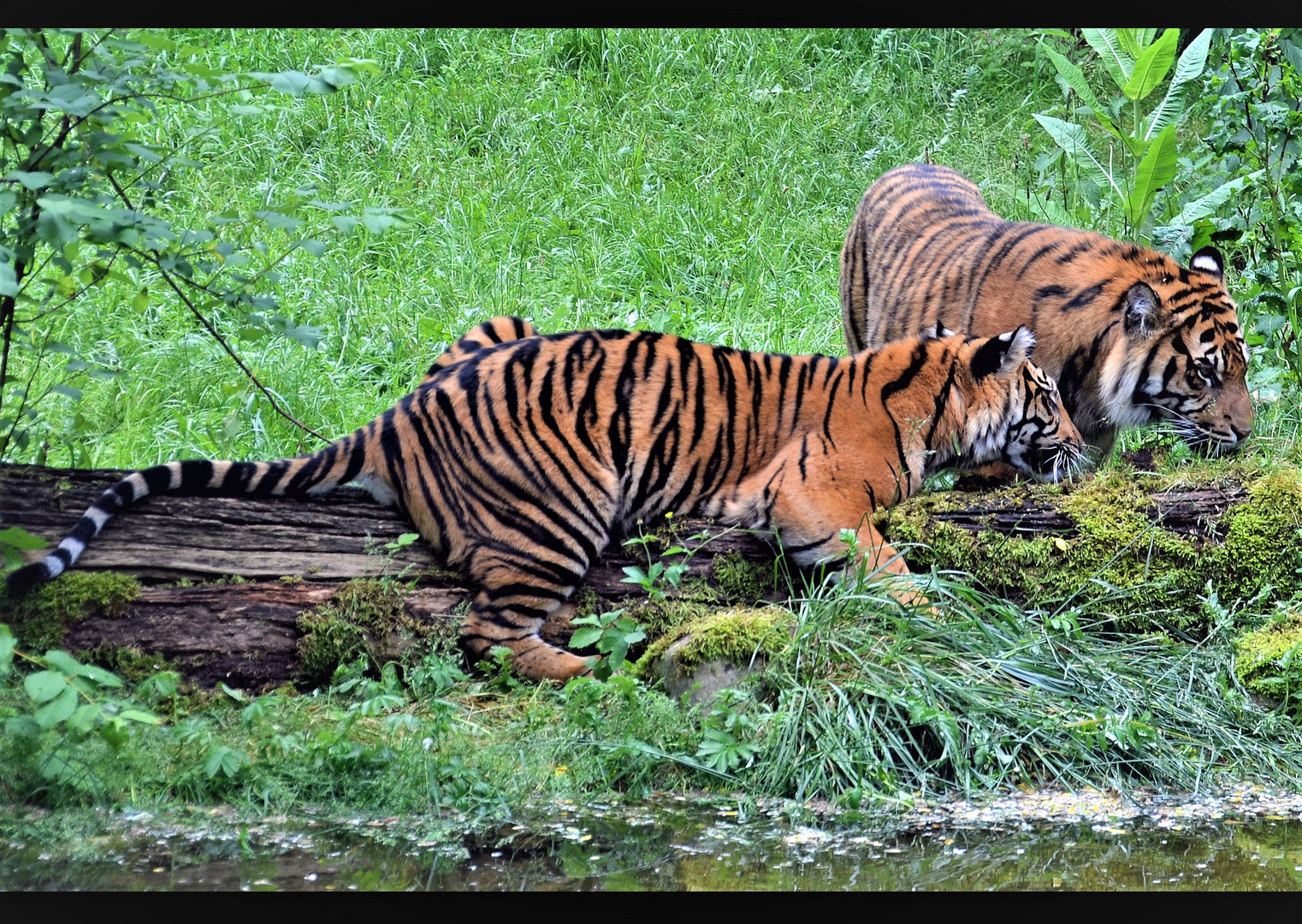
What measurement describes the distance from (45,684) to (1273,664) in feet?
13.9

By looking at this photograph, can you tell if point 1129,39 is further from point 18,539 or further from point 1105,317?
point 18,539

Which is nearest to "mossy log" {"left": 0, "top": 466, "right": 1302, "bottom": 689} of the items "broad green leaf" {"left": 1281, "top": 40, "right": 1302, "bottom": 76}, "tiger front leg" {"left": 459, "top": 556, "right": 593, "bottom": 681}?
"tiger front leg" {"left": 459, "top": 556, "right": 593, "bottom": 681}

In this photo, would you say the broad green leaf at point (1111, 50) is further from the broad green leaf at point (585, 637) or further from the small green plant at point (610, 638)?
the broad green leaf at point (585, 637)

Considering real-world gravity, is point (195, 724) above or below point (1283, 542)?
below

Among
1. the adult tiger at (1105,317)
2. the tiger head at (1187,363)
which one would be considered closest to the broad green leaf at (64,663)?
the adult tiger at (1105,317)

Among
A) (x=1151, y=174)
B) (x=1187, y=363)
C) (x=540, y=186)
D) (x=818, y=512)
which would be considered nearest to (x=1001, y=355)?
(x=1187, y=363)

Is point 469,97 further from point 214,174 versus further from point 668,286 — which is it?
point 668,286

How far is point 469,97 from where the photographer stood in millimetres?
10820

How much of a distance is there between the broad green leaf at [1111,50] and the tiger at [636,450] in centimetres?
282

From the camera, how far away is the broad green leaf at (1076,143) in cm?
718

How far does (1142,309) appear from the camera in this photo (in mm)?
5535

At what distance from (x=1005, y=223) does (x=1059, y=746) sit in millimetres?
3361
